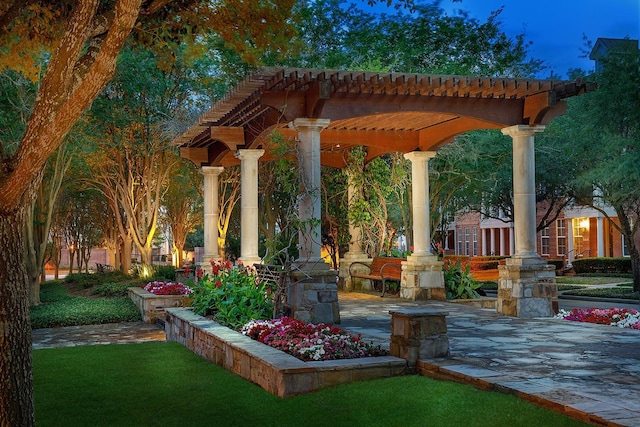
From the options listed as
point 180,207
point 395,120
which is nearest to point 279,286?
point 395,120

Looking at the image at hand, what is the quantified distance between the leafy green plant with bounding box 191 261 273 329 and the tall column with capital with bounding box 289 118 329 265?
906 mm

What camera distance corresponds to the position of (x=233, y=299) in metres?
11.5

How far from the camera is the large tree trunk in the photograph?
5297 mm

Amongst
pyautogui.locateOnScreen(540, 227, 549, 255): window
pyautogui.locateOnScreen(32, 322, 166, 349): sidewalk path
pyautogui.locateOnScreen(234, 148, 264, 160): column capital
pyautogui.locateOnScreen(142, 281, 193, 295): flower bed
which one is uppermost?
pyautogui.locateOnScreen(234, 148, 264, 160): column capital

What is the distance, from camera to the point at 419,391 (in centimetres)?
666

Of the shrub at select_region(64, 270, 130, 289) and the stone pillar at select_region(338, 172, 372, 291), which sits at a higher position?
the stone pillar at select_region(338, 172, 372, 291)

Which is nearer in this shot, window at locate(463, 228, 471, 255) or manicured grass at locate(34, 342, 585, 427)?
manicured grass at locate(34, 342, 585, 427)

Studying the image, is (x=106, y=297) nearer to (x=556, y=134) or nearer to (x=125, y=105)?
(x=125, y=105)

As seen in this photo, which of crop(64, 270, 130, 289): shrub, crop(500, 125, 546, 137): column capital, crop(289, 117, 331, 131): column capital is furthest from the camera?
crop(64, 270, 130, 289): shrub

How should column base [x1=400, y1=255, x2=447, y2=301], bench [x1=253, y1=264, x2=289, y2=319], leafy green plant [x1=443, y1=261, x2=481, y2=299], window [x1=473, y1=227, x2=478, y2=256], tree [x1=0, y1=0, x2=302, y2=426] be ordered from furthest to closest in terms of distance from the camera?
window [x1=473, y1=227, x2=478, y2=256], leafy green plant [x1=443, y1=261, x2=481, y2=299], column base [x1=400, y1=255, x2=447, y2=301], bench [x1=253, y1=264, x2=289, y2=319], tree [x1=0, y1=0, x2=302, y2=426]

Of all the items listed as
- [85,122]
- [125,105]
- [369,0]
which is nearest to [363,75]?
[369,0]

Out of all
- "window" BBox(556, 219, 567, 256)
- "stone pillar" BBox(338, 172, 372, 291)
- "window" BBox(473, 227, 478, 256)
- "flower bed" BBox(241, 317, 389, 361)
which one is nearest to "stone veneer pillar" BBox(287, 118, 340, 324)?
"flower bed" BBox(241, 317, 389, 361)

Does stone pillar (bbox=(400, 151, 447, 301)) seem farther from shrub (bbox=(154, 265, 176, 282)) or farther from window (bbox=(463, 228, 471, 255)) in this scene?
window (bbox=(463, 228, 471, 255))

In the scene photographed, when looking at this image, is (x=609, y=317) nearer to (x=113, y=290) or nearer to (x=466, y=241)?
(x=113, y=290)
